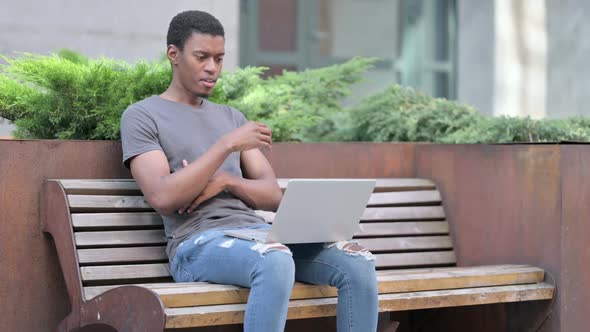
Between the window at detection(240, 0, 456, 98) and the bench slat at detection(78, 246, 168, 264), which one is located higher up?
the window at detection(240, 0, 456, 98)

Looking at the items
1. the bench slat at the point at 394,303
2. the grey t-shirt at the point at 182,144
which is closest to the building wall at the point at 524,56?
the bench slat at the point at 394,303

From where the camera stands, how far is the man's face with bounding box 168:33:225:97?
14.4 ft

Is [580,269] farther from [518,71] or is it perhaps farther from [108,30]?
[518,71]

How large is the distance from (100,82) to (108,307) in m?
1.16

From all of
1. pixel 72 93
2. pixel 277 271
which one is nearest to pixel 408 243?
pixel 277 271

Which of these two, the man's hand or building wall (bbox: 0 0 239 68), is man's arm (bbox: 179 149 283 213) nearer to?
the man's hand

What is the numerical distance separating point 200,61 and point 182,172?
51cm

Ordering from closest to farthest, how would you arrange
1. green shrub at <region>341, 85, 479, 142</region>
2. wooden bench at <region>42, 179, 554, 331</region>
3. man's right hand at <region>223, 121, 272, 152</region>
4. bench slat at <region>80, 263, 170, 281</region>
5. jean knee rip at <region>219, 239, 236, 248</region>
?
1. wooden bench at <region>42, 179, 554, 331</region>
2. jean knee rip at <region>219, 239, 236, 248</region>
3. man's right hand at <region>223, 121, 272, 152</region>
4. bench slat at <region>80, 263, 170, 281</region>
5. green shrub at <region>341, 85, 479, 142</region>

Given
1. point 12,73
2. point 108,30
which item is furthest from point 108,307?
point 108,30

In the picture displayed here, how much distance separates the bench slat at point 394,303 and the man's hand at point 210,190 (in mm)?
457

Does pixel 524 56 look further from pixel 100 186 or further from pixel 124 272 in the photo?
pixel 124 272

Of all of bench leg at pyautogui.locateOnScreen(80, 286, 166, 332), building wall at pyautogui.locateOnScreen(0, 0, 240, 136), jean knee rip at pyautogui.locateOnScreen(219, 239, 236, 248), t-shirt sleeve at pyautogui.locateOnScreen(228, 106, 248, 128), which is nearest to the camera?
bench leg at pyautogui.locateOnScreen(80, 286, 166, 332)

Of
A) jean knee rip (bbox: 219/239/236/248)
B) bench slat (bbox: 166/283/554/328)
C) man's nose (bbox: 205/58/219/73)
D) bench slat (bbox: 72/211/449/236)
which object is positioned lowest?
bench slat (bbox: 166/283/554/328)

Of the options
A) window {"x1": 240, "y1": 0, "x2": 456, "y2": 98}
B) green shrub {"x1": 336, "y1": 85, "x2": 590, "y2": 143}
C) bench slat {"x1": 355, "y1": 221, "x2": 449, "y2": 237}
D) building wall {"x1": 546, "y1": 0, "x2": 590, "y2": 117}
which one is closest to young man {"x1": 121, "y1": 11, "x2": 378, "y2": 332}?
bench slat {"x1": 355, "y1": 221, "x2": 449, "y2": 237}
